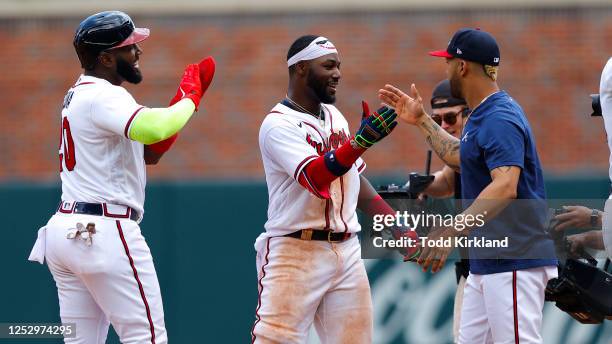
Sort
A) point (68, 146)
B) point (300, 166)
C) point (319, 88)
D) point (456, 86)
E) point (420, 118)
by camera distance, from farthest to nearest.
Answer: point (420, 118) < point (319, 88) < point (456, 86) < point (300, 166) < point (68, 146)

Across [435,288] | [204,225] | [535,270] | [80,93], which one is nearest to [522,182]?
[535,270]

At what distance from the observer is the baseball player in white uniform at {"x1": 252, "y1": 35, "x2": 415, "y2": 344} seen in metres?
6.23

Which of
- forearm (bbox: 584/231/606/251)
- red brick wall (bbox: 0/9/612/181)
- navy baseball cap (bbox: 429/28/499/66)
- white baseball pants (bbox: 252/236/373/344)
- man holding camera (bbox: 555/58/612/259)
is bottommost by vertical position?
red brick wall (bbox: 0/9/612/181)

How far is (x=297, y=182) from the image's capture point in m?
6.28

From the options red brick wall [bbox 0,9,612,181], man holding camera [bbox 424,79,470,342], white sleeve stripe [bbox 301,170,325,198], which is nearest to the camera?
white sleeve stripe [bbox 301,170,325,198]

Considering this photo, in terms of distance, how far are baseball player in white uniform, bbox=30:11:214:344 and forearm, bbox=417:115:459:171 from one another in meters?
1.43

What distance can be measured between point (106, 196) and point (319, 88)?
1.37 m

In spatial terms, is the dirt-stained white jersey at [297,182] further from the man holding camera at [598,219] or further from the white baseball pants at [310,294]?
the man holding camera at [598,219]

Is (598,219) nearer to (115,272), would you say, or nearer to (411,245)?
(411,245)

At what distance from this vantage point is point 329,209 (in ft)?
20.7

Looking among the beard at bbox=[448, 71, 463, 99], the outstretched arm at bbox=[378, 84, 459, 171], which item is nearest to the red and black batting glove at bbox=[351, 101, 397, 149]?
the beard at bbox=[448, 71, 463, 99]

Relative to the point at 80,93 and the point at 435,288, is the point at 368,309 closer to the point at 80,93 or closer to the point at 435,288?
the point at 80,93

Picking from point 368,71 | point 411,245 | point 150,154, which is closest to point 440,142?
point 411,245

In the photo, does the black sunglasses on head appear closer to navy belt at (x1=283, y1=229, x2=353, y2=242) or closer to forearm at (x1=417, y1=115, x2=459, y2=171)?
forearm at (x1=417, y1=115, x2=459, y2=171)
